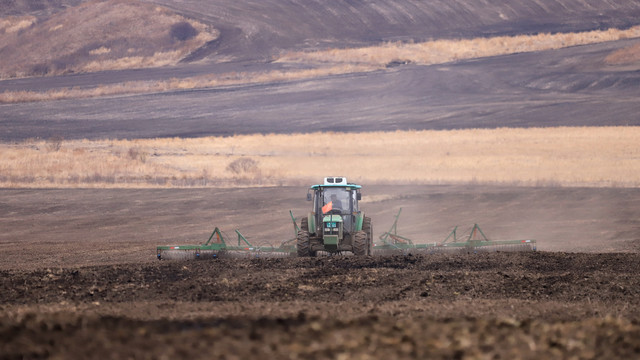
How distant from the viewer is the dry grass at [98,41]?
78.6 metres

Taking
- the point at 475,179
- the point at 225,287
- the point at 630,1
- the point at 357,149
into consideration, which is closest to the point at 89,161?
the point at 357,149

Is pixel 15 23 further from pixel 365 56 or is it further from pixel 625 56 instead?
pixel 625 56

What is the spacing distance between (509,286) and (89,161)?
3542 cm

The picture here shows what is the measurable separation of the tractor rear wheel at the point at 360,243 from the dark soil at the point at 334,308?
971mm

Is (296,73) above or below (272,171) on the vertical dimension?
above

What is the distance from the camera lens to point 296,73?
248 ft

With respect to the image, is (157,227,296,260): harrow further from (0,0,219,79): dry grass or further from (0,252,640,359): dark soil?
(0,0,219,79): dry grass

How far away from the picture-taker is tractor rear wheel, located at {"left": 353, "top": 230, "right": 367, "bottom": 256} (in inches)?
818

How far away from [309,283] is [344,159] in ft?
100

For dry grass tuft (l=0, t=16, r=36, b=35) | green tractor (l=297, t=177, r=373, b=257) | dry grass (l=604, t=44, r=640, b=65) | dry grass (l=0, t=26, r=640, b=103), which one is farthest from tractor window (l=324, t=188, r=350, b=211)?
dry grass tuft (l=0, t=16, r=36, b=35)

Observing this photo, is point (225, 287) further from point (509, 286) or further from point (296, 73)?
→ point (296, 73)

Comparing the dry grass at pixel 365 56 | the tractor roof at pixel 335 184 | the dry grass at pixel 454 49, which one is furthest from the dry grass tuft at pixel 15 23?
the tractor roof at pixel 335 184

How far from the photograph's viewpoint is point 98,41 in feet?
265

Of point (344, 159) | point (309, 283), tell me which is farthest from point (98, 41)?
point (309, 283)
